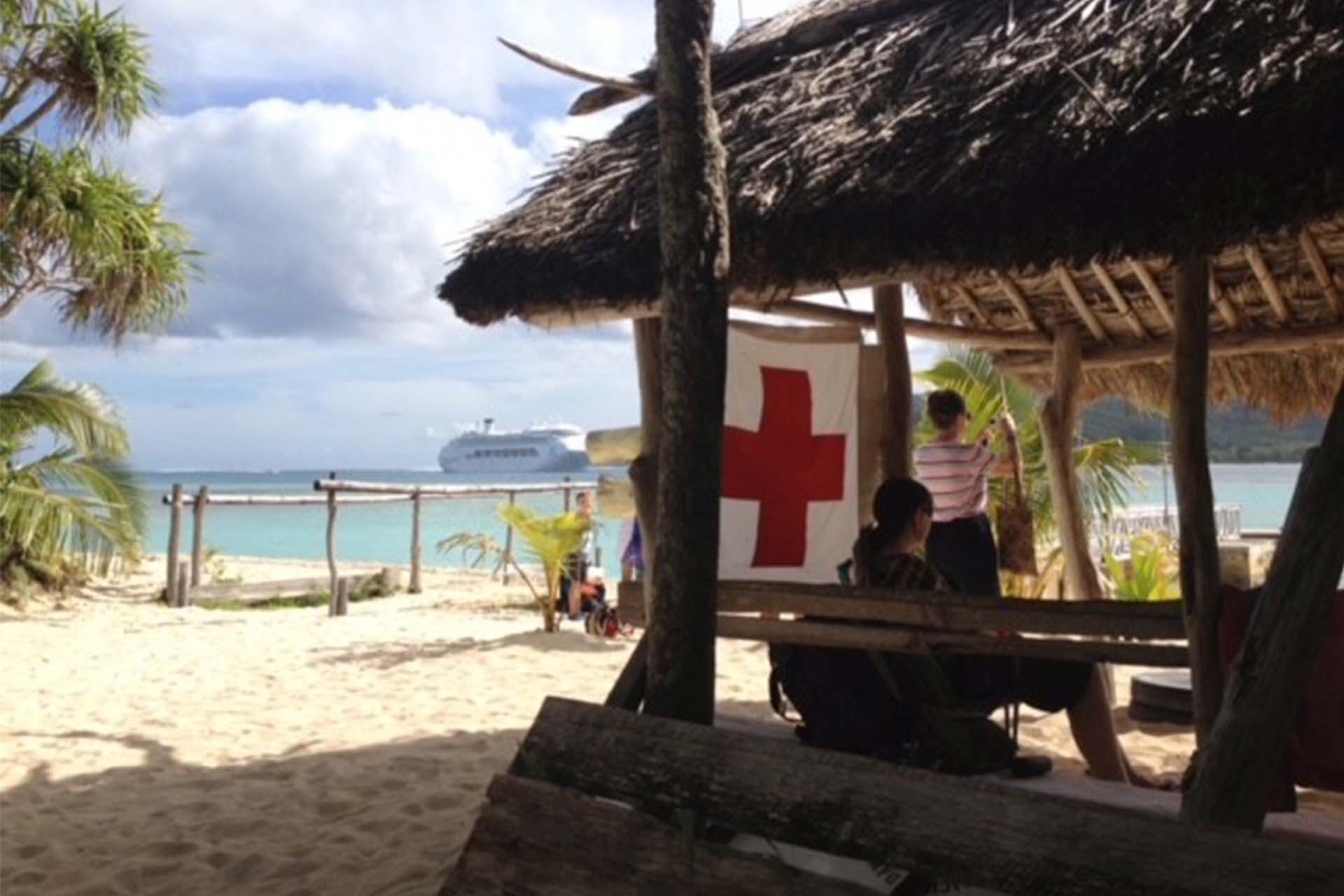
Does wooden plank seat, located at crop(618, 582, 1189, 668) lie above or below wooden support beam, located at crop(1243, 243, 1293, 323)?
below

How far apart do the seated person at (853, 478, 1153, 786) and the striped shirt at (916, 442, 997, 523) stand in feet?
4.39

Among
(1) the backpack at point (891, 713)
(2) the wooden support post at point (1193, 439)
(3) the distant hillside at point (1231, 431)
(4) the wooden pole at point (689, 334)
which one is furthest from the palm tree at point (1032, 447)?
(4) the wooden pole at point (689, 334)

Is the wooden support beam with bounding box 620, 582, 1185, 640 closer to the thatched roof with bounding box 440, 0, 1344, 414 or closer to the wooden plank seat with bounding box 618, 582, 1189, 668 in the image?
the wooden plank seat with bounding box 618, 582, 1189, 668

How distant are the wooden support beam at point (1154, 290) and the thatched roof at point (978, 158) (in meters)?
0.08

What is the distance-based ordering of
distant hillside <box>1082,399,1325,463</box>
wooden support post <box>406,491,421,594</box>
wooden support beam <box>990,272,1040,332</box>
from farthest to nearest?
wooden support post <box>406,491,421,594</box>
distant hillside <box>1082,399,1325,463</box>
wooden support beam <box>990,272,1040,332</box>

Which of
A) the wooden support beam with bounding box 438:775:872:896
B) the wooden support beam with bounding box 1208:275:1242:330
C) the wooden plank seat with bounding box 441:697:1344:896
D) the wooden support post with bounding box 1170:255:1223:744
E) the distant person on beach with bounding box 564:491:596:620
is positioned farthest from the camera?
the distant person on beach with bounding box 564:491:596:620

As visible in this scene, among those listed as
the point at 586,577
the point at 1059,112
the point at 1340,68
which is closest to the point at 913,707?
the point at 1059,112

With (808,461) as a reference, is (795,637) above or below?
below

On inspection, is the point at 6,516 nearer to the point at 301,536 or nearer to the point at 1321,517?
the point at 1321,517

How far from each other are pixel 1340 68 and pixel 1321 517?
0.97 metres

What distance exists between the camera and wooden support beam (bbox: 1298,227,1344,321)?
5.12 meters

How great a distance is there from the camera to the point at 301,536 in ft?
185

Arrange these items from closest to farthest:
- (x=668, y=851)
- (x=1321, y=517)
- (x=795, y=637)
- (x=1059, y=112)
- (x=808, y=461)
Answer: (x=1321, y=517), (x=668, y=851), (x=1059, y=112), (x=795, y=637), (x=808, y=461)

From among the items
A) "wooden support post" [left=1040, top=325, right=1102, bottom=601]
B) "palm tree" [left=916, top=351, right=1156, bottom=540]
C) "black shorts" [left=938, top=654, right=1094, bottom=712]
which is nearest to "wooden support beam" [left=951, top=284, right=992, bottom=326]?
"wooden support post" [left=1040, top=325, right=1102, bottom=601]
